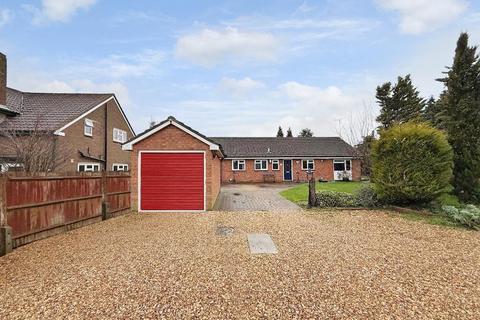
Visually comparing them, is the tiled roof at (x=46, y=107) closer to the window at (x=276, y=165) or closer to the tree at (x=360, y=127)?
the window at (x=276, y=165)

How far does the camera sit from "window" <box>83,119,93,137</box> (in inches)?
789

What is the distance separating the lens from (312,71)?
669 inches

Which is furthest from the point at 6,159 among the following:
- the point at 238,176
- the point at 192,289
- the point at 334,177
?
the point at 334,177

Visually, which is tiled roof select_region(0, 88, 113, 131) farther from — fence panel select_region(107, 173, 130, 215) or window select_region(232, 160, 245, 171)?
window select_region(232, 160, 245, 171)

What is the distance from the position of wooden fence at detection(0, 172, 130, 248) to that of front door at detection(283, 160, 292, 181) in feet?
69.2

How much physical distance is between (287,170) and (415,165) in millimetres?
18993

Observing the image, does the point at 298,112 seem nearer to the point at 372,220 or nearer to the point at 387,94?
the point at 387,94

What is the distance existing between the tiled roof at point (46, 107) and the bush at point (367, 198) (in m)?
16.7

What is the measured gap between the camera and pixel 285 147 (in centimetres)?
3228

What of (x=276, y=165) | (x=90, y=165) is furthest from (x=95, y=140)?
(x=276, y=165)

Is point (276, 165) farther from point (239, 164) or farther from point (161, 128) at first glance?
point (161, 128)

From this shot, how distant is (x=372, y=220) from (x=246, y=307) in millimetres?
7876

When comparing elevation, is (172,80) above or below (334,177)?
above

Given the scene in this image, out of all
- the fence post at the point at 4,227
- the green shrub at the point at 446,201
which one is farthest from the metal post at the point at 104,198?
the green shrub at the point at 446,201
